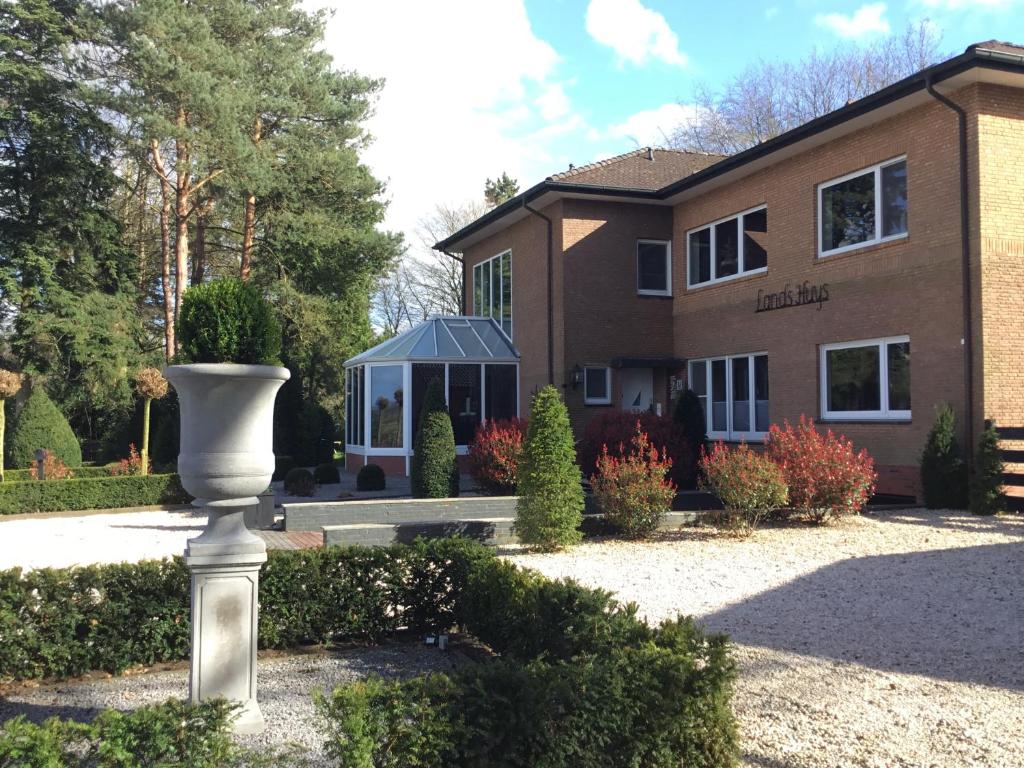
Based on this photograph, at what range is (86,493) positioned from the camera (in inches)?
643

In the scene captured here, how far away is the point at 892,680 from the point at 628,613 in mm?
1954

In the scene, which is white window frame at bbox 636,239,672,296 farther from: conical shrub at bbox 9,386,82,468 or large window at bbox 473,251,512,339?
conical shrub at bbox 9,386,82,468

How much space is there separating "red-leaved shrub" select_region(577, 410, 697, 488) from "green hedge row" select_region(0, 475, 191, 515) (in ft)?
28.5

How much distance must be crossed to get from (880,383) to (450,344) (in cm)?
1099

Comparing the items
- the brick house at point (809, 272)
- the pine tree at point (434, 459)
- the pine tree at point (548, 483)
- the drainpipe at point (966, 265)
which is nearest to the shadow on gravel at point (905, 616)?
the pine tree at point (548, 483)

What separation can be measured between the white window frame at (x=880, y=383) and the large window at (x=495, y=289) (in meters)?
9.49

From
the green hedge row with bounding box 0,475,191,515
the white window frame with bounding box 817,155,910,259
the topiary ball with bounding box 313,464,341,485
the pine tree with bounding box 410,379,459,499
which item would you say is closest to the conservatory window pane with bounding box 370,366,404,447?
the topiary ball with bounding box 313,464,341,485

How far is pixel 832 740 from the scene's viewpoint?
13.7 feet

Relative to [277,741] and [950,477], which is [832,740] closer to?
[277,741]

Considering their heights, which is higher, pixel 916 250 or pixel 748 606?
pixel 916 250

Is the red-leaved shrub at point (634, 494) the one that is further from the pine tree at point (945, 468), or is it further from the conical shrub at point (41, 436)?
the conical shrub at point (41, 436)

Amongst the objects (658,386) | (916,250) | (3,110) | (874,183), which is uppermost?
(3,110)

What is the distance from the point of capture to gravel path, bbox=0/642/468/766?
14.7 ft

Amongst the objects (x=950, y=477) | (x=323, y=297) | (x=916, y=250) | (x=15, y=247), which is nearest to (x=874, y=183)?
(x=916, y=250)
